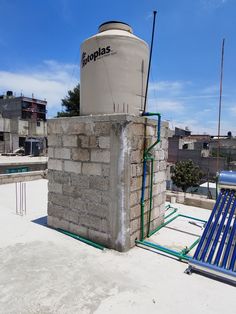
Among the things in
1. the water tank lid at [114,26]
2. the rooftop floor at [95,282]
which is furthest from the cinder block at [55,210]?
the water tank lid at [114,26]

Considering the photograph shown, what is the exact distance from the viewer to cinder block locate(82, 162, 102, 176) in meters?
4.15

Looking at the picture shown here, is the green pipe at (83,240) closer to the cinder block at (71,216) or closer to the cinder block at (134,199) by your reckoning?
the cinder block at (71,216)


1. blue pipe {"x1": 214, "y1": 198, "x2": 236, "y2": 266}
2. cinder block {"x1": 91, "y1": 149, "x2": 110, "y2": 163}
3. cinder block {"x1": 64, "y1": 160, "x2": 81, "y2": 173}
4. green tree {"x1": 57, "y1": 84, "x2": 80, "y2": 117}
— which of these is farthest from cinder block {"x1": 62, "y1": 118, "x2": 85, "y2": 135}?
green tree {"x1": 57, "y1": 84, "x2": 80, "y2": 117}

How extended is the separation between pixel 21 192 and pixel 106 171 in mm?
5847

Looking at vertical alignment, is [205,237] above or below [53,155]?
below

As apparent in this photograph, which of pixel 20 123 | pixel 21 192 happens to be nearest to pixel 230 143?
pixel 20 123

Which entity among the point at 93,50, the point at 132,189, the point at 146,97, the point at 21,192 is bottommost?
the point at 21,192

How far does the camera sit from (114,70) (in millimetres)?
4195

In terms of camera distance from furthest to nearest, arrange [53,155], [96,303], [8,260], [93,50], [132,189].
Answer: [53,155], [93,50], [132,189], [8,260], [96,303]

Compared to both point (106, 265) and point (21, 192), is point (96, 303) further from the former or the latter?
point (21, 192)

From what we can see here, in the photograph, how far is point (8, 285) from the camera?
3010 millimetres

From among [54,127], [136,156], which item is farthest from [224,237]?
[54,127]

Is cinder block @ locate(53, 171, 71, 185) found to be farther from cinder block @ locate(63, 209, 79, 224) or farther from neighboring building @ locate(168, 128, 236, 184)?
neighboring building @ locate(168, 128, 236, 184)

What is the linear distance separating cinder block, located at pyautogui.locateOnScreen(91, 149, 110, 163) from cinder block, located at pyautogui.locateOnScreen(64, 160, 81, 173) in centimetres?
44
